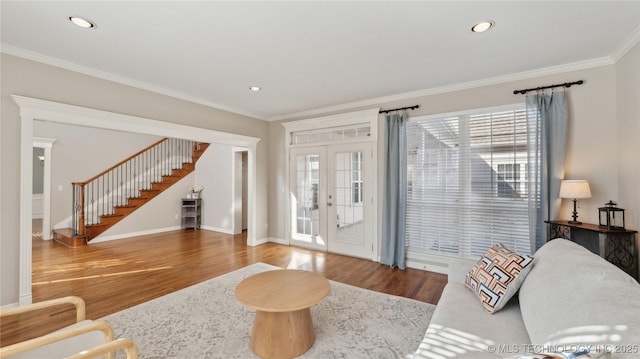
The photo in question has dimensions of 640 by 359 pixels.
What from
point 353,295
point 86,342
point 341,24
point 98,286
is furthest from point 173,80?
point 353,295

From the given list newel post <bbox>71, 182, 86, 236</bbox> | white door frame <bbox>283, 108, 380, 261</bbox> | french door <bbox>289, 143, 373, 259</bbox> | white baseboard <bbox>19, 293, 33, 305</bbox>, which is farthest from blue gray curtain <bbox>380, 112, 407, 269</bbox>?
newel post <bbox>71, 182, 86, 236</bbox>

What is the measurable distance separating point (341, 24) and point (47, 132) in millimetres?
7472

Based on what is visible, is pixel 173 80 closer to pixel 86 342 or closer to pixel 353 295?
pixel 86 342

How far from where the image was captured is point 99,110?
131 inches

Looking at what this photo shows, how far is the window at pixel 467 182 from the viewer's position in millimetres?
3473

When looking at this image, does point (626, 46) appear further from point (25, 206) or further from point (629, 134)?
point (25, 206)

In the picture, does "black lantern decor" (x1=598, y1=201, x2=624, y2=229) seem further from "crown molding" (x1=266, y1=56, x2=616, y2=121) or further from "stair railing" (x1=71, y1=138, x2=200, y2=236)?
"stair railing" (x1=71, y1=138, x2=200, y2=236)

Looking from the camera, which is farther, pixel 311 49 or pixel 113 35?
pixel 311 49

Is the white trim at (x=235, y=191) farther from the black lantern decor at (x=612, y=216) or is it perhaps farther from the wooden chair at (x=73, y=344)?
the black lantern decor at (x=612, y=216)

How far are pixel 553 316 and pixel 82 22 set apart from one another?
3865mm

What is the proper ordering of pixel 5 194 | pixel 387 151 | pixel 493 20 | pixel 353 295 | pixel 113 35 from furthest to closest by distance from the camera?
pixel 387 151, pixel 353 295, pixel 5 194, pixel 113 35, pixel 493 20

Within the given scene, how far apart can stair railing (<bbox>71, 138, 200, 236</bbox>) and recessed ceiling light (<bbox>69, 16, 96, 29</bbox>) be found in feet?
16.8

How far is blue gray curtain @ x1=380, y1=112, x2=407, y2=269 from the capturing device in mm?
4168

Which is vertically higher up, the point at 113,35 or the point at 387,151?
the point at 113,35
